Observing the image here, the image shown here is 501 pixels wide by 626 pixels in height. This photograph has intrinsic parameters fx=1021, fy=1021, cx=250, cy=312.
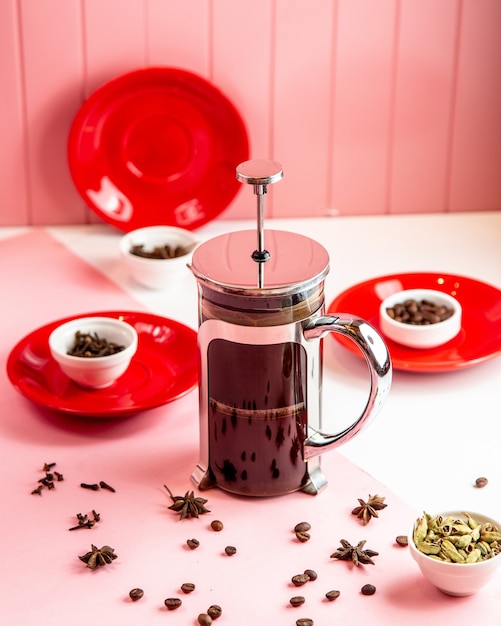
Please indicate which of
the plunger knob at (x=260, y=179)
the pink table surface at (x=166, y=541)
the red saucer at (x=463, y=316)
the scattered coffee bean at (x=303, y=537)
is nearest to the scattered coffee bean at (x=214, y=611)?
the pink table surface at (x=166, y=541)

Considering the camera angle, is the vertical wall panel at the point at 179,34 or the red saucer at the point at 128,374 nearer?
the red saucer at the point at 128,374

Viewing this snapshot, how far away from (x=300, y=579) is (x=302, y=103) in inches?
A: 42.1

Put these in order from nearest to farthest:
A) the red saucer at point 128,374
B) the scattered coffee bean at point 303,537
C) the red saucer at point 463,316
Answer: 1. the scattered coffee bean at point 303,537
2. the red saucer at point 128,374
3. the red saucer at point 463,316

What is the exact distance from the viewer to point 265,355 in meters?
0.98

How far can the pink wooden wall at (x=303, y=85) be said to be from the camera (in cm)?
174

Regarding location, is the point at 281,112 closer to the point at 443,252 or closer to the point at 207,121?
the point at 207,121

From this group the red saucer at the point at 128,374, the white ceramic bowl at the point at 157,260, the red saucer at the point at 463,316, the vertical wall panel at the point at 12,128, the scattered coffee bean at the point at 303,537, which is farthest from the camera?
the vertical wall panel at the point at 12,128

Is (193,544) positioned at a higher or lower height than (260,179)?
lower

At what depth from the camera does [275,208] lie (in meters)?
1.88

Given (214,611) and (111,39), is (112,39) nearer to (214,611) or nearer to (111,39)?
(111,39)

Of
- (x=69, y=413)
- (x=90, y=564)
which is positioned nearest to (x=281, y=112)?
(x=69, y=413)

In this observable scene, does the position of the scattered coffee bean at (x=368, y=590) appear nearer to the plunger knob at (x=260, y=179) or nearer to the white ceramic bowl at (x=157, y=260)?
the plunger knob at (x=260, y=179)

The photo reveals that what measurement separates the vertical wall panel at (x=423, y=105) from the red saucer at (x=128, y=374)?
0.70m

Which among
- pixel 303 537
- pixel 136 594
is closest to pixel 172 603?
pixel 136 594
